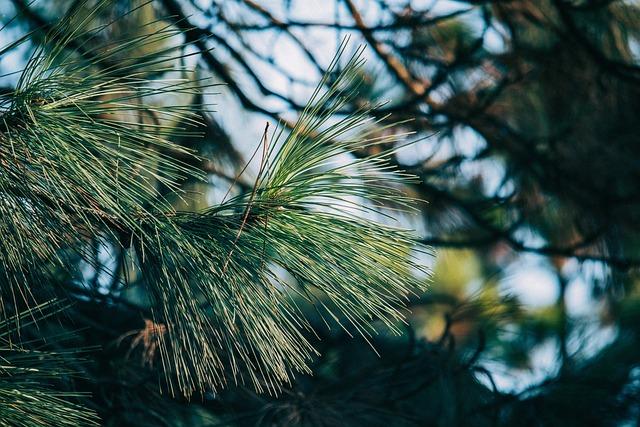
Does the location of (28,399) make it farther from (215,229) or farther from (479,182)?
(479,182)

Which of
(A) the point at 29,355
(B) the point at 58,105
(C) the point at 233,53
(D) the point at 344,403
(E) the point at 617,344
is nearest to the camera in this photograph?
(B) the point at 58,105

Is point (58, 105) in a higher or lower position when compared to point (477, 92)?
lower

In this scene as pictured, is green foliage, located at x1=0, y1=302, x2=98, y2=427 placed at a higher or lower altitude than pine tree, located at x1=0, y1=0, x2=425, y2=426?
lower

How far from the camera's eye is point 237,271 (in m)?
0.88

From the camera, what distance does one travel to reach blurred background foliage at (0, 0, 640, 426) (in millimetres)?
1539

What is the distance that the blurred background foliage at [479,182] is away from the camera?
1.54m

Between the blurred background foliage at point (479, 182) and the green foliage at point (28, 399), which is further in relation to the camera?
the blurred background foliage at point (479, 182)

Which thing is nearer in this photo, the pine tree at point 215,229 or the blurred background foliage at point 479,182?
the pine tree at point 215,229

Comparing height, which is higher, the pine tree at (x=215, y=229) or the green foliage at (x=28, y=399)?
the pine tree at (x=215, y=229)

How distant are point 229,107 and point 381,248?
3.61ft

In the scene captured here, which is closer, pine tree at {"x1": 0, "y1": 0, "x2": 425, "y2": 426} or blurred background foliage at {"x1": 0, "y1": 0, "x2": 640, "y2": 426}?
pine tree at {"x1": 0, "y1": 0, "x2": 425, "y2": 426}

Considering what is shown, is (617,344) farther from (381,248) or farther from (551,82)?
(381,248)

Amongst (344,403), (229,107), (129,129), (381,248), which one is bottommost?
(344,403)

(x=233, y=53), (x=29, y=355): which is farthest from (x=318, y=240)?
(x=233, y=53)
